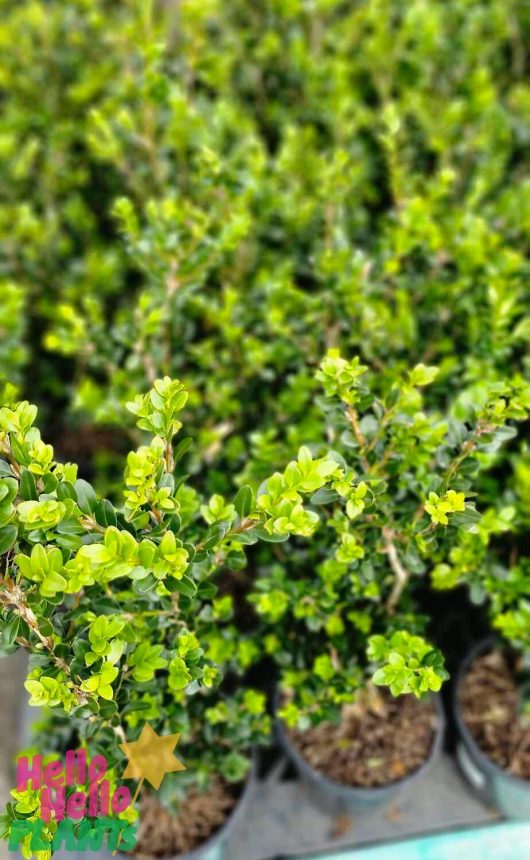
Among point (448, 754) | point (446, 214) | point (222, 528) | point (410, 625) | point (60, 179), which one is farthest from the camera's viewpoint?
point (60, 179)

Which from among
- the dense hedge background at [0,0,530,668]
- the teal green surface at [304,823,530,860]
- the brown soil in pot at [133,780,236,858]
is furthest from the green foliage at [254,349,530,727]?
the teal green surface at [304,823,530,860]

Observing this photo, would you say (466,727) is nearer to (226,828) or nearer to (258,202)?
(226,828)

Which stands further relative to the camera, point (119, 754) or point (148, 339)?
point (148, 339)

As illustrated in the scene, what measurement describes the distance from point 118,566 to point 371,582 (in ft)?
1.89

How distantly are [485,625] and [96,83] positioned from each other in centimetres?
229

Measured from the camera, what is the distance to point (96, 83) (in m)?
2.60

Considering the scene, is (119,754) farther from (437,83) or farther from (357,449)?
(437,83)

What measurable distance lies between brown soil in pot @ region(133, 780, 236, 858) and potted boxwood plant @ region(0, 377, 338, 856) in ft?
1.44

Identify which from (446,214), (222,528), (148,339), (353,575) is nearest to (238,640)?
(353,575)

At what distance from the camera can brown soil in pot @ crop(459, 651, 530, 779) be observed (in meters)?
1.78

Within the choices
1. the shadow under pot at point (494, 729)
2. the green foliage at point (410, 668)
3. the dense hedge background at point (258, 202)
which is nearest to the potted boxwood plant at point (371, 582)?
the green foliage at point (410, 668)

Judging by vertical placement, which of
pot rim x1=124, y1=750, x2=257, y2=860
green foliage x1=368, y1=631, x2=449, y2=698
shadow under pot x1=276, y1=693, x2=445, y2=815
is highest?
green foliage x1=368, y1=631, x2=449, y2=698

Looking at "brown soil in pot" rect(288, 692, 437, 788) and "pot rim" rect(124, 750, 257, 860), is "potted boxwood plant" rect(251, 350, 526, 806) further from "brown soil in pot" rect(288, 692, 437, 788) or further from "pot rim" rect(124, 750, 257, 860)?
"pot rim" rect(124, 750, 257, 860)

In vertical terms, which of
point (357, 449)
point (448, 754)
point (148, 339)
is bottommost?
point (448, 754)
